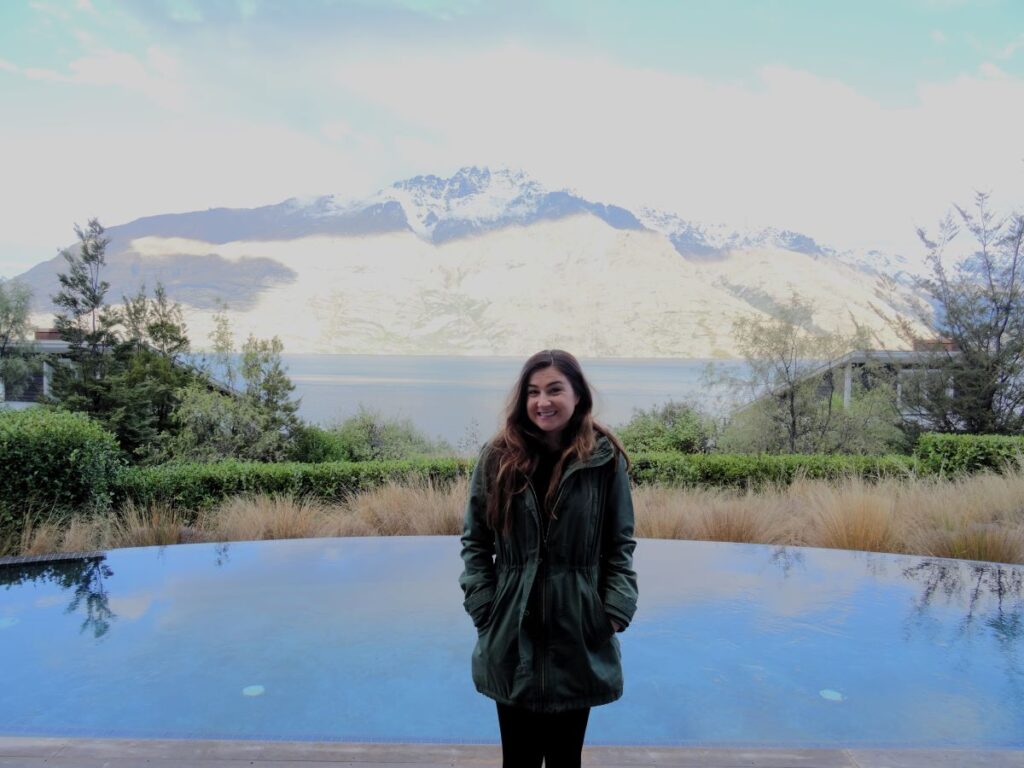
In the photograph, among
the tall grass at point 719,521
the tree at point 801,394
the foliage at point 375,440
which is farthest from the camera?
the foliage at point 375,440

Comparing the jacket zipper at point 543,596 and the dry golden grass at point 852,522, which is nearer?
the jacket zipper at point 543,596

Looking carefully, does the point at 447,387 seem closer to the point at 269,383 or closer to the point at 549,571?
the point at 269,383

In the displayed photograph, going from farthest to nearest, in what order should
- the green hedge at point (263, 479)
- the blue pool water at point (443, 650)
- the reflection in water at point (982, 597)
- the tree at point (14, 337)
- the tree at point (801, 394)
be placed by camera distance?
the tree at point (14, 337), the tree at point (801, 394), the green hedge at point (263, 479), the reflection in water at point (982, 597), the blue pool water at point (443, 650)

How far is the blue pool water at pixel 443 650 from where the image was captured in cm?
286

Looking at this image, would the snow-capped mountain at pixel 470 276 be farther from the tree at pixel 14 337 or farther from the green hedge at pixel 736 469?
the green hedge at pixel 736 469

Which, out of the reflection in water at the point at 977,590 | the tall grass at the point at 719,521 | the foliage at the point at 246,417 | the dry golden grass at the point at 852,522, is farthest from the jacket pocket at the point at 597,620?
the foliage at the point at 246,417

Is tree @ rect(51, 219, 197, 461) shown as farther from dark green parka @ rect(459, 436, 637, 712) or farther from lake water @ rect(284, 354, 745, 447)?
dark green parka @ rect(459, 436, 637, 712)

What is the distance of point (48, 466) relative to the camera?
6578 millimetres

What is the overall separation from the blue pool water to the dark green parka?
0.99 meters

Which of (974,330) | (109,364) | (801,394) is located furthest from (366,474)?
(109,364)

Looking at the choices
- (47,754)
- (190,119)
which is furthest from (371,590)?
(190,119)

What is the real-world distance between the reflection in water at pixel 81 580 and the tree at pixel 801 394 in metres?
11.7

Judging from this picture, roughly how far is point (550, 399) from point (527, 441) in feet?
0.45

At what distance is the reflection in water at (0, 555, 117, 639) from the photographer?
3.99 meters
